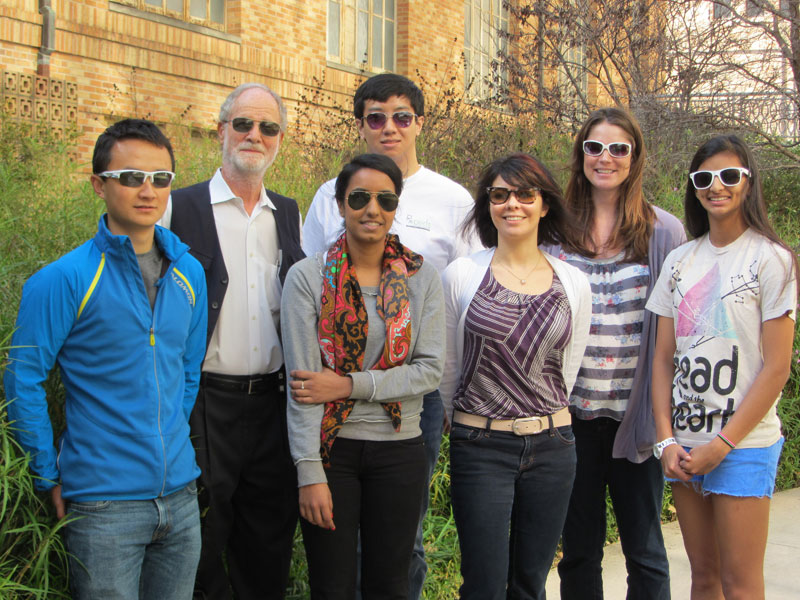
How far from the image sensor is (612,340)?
3.55m

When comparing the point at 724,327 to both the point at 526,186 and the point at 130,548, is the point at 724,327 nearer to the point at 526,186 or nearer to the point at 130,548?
the point at 526,186

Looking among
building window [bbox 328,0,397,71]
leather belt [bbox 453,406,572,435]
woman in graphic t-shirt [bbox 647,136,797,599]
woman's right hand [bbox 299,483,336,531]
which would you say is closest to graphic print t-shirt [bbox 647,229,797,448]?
woman in graphic t-shirt [bbox 647,136,797,599]

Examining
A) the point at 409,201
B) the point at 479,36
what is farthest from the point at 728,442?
the point at 479,36

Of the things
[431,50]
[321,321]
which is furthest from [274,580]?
[431,50]

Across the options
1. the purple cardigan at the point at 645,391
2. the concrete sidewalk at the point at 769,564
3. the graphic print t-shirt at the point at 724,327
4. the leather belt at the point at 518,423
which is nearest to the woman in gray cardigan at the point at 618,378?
the purple cardigan at the point at 645,391

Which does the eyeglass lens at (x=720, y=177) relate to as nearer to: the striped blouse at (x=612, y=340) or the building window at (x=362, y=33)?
the striped blouse at (x=612, y=340)

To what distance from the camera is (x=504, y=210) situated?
3.36m

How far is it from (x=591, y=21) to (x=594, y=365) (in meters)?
8.26

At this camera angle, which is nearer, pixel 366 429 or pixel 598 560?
pixel 366 429

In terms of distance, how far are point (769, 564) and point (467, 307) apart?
3066 mm

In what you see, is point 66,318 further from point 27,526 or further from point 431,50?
point 431,50

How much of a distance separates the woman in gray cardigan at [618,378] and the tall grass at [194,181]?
934 mm

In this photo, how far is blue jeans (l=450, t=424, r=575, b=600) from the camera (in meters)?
3.13

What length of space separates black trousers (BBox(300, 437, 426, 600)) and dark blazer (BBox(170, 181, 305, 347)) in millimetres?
791
